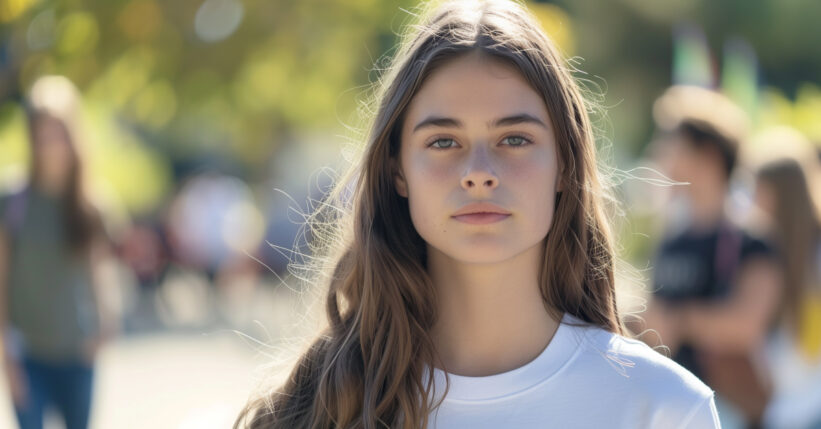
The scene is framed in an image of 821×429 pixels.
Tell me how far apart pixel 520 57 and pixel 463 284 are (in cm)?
47

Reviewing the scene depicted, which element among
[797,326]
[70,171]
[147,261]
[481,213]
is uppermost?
[481,213]

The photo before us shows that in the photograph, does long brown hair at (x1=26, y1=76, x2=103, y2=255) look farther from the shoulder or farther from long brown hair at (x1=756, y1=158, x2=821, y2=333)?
the shoulder

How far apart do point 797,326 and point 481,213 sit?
3.08 m

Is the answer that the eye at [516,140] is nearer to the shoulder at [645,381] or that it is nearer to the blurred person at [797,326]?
the shoulder at [645,381]

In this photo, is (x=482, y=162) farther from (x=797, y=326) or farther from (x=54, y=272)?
(x=54, y=272)

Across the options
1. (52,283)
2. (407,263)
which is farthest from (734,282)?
(52,283)

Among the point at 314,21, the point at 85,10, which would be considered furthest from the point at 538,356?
the point at 314,21

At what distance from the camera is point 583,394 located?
6.57 ft

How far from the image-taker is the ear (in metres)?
2.28

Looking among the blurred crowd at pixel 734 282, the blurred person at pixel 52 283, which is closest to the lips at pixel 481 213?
the blurred crowd at pixel 734 282

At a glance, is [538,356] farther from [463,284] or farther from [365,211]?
[365,211]

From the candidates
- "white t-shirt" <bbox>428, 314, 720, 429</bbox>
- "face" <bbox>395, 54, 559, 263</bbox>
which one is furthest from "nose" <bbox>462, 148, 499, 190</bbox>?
"white t-shirt" <bbox>428, 314, 720, 429</bbox>

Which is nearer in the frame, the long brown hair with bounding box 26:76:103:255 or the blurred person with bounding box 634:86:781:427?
the blurred person with bounding box 634:86:781:427

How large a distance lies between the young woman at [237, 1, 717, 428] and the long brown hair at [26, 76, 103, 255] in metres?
3.16
